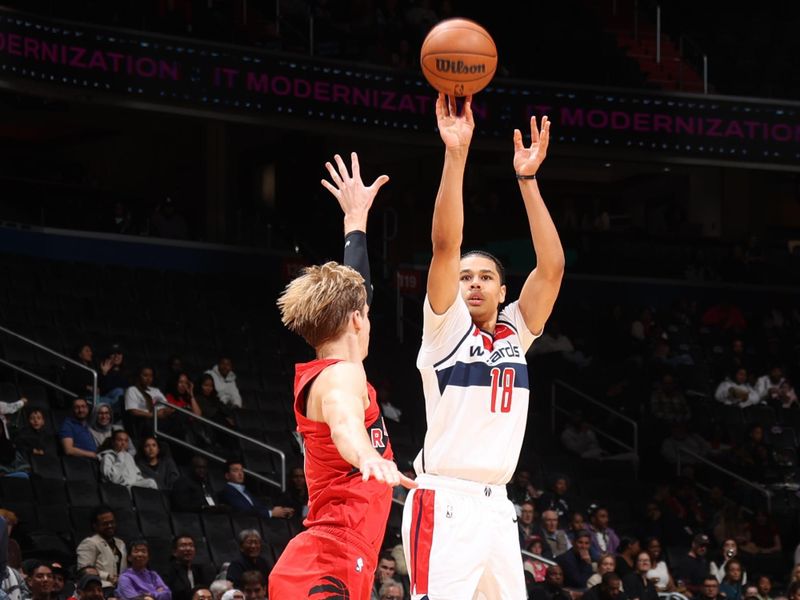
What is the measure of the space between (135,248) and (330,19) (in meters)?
4.26

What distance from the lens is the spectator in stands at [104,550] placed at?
11344 millimetres

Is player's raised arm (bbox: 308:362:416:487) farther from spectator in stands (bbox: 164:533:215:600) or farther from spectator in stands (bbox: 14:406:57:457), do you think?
spectator in stands (bbox: 14:406:57:457)

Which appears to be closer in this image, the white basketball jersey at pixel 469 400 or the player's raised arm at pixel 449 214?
the player's raised arm at pixel 449 214

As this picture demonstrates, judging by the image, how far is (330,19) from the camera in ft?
65.3

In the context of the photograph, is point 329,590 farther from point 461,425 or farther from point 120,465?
point 120,465

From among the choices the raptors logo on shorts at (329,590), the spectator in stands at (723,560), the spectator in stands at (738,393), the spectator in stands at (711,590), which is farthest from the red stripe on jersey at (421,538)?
the spectator in stands at (738,393)

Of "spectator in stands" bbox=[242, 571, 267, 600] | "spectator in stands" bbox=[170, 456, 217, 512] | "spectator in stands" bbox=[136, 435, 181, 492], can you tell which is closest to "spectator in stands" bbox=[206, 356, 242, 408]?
"spectator in stands" bbox=[136, 435, 181, 492]

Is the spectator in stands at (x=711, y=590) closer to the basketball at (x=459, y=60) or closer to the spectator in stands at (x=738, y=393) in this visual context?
the spectator in stands at (x=738, y=393)

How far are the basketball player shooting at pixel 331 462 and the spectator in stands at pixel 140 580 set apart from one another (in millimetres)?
6055

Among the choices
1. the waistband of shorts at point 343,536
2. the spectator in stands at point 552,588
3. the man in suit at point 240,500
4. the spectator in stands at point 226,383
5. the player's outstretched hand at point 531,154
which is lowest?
the spectator in stands at point 552,588

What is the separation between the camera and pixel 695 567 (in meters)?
14.6

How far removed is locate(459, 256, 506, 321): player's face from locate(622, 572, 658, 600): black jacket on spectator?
7.36 metres

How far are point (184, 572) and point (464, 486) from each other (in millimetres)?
6287

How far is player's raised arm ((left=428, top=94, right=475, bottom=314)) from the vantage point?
5.79 meters
